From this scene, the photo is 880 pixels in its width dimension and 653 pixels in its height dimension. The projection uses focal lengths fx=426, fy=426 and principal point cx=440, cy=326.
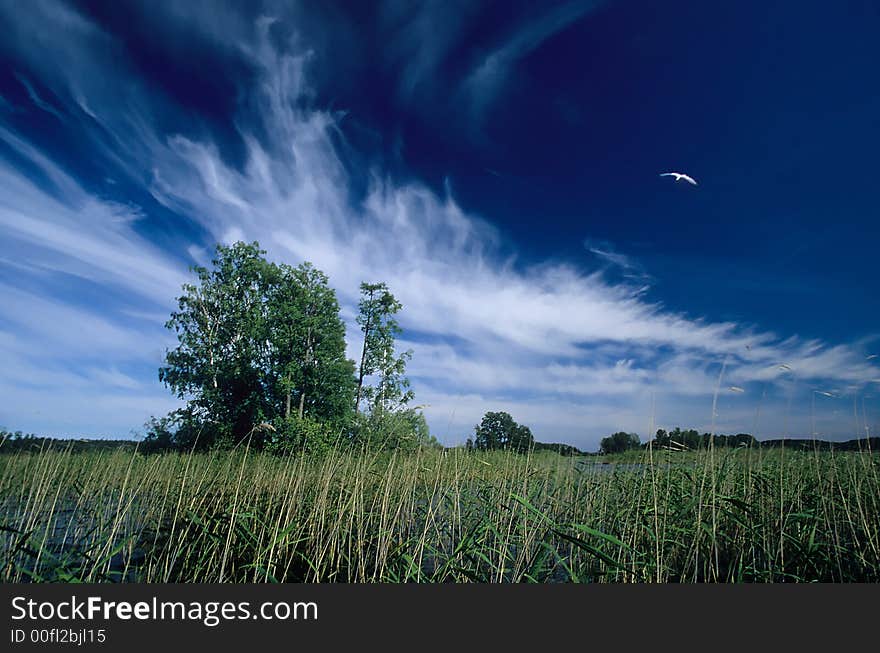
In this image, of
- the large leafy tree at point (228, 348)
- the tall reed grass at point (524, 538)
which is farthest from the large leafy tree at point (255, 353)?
the tall reed grass at point (524, 538)

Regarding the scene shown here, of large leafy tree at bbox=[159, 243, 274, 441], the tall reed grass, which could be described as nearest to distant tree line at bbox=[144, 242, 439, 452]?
large leafy tree at bbox=[159, 243, 274, 441]

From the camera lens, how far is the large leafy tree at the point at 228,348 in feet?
73.8

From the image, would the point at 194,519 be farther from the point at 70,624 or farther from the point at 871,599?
the point at 871,599

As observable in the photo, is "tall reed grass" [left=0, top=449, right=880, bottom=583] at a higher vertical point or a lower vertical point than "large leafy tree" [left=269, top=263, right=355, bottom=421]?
lower

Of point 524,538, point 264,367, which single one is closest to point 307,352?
point 264,367

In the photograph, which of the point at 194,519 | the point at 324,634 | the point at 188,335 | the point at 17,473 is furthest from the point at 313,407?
the point at 324,634

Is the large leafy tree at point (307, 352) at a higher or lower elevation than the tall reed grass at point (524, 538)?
higher

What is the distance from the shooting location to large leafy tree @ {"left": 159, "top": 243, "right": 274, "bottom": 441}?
73.8 ft

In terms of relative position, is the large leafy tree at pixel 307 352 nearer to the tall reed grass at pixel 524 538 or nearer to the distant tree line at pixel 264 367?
the distant tree line at pixel 264 367

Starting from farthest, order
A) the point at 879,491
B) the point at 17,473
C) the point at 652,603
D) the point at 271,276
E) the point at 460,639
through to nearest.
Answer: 1. the point at 271,276
2. the point at 17,473
3. the point at 879,491
4. the point at 652,603
5. the point at 460,639

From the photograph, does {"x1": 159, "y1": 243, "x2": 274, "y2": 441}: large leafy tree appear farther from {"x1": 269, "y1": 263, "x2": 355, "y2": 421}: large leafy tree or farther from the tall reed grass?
the tall reed grass

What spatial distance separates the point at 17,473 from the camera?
→ 1152cm

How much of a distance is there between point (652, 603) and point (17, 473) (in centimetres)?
1556

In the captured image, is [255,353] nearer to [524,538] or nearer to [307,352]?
[307,352]
